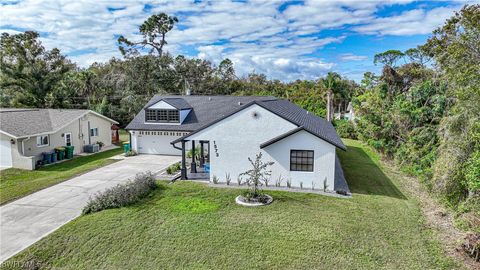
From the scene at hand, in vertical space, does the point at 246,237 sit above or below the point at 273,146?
below

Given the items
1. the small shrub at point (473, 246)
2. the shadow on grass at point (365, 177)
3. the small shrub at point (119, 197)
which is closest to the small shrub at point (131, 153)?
the small shrub at point (119, 197)

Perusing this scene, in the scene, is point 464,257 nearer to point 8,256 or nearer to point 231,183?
point 231,183

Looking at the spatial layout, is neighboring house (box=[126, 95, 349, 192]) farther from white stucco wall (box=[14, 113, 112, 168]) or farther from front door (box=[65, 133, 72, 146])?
front door (box=[65, 133, 72, 146])

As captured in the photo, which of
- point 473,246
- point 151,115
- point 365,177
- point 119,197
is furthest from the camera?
point 151,115

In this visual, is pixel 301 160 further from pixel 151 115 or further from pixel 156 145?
pixel 151 115

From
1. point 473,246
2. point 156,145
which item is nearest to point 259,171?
point 473,246

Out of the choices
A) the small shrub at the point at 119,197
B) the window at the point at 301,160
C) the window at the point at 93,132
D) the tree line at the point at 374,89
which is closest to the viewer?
the tree line at the point at 374,89

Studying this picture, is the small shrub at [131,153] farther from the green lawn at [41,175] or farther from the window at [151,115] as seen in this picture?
the window at [151,115]

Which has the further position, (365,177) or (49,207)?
(365,177)
